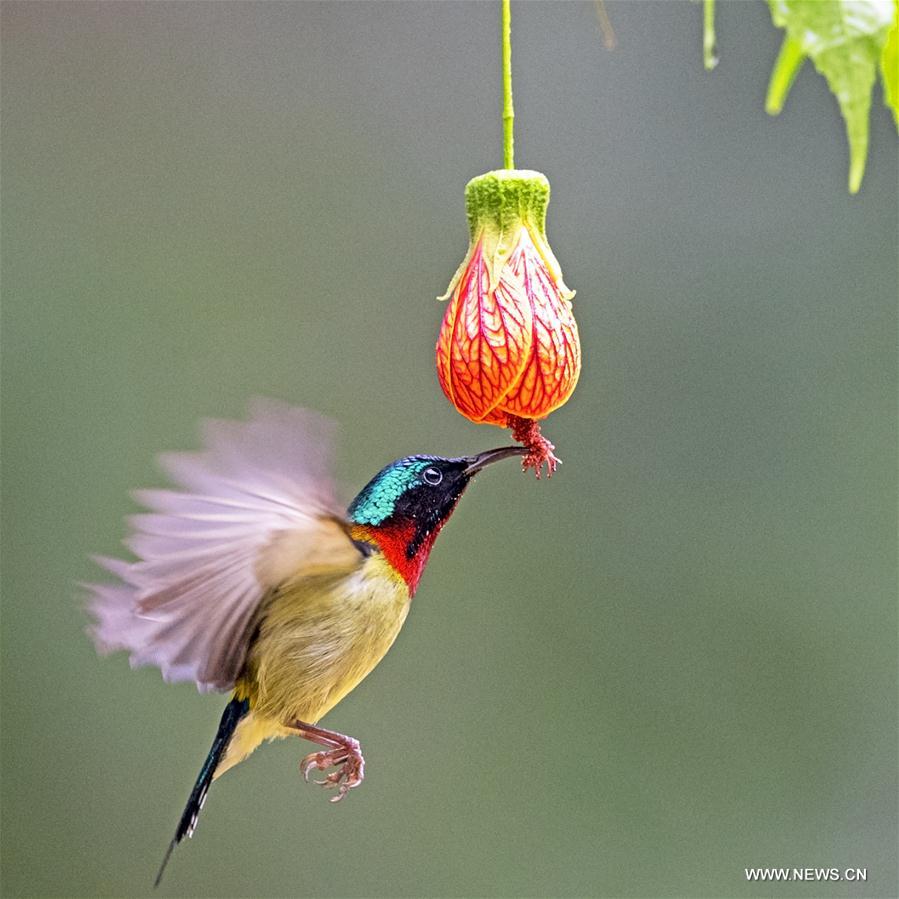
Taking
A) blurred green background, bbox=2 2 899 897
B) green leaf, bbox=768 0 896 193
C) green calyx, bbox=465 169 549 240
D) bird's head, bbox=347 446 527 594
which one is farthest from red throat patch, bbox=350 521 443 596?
blurred green background, bbox=2 2 899 897

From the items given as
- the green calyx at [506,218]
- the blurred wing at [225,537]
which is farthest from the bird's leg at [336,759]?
the green calyx at [506,218]

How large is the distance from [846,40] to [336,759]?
28.9 inches

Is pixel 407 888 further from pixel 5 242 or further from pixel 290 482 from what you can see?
Answer: pixel 290 482

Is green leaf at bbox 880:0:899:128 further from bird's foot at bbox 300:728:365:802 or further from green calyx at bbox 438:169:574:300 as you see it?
bird's foot at bbox 300:728:365:802

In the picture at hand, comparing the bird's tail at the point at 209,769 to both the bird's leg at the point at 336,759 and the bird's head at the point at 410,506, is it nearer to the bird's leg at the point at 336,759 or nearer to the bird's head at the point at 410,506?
the bird's leg at the point at 336,759

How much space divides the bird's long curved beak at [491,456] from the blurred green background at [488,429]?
1665 mm

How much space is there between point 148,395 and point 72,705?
0.69m

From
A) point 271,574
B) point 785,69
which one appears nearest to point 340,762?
point 271,574

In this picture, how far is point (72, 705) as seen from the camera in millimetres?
2961

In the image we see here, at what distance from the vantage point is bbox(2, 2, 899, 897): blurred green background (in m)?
2.93

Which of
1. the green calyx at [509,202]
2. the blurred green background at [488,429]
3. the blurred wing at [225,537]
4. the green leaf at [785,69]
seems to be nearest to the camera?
the blurred wing at [225,537]

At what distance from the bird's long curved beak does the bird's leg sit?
27 centimetres

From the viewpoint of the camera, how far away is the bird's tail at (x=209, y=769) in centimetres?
125

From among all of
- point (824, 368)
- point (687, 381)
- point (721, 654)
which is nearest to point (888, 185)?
point (824, 368)
